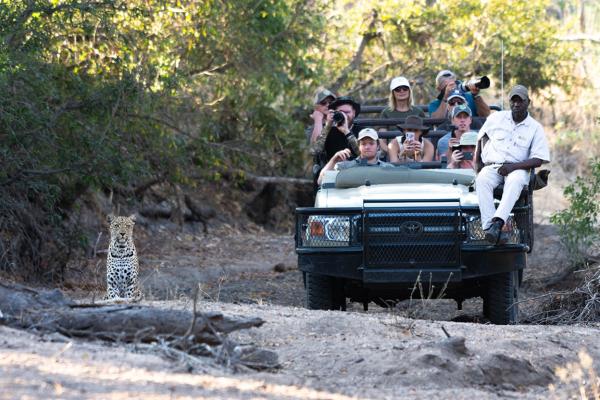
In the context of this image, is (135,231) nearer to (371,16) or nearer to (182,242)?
(182,242)

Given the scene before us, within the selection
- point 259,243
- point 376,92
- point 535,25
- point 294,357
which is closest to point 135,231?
point 259,243

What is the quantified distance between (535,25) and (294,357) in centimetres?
1387

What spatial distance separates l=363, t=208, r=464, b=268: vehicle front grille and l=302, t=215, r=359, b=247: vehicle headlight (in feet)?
0.36

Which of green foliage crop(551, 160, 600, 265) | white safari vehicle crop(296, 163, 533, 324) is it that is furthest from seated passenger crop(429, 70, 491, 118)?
white safari vehicle crop(296, 163, 533, 324)

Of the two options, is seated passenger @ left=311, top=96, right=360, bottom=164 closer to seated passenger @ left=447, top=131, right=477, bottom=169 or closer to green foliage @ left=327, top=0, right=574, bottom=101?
seated passenger @ left=447, top=131, right=477, bottom=169

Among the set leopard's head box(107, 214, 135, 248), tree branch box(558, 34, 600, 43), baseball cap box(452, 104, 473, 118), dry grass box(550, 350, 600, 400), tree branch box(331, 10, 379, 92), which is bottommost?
dry grass box(550, 350, 600, 400)

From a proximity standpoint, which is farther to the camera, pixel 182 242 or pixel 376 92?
pixel 376 92

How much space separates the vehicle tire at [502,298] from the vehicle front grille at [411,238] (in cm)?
49

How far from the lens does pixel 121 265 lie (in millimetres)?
9523

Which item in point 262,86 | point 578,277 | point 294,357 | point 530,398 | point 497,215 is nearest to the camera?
point 530,398

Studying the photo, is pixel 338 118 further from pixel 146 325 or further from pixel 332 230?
pixel 146 325

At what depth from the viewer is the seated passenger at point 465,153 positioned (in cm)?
1002

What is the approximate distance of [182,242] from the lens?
1720cm

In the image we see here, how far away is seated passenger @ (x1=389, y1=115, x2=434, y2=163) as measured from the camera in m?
10.3
